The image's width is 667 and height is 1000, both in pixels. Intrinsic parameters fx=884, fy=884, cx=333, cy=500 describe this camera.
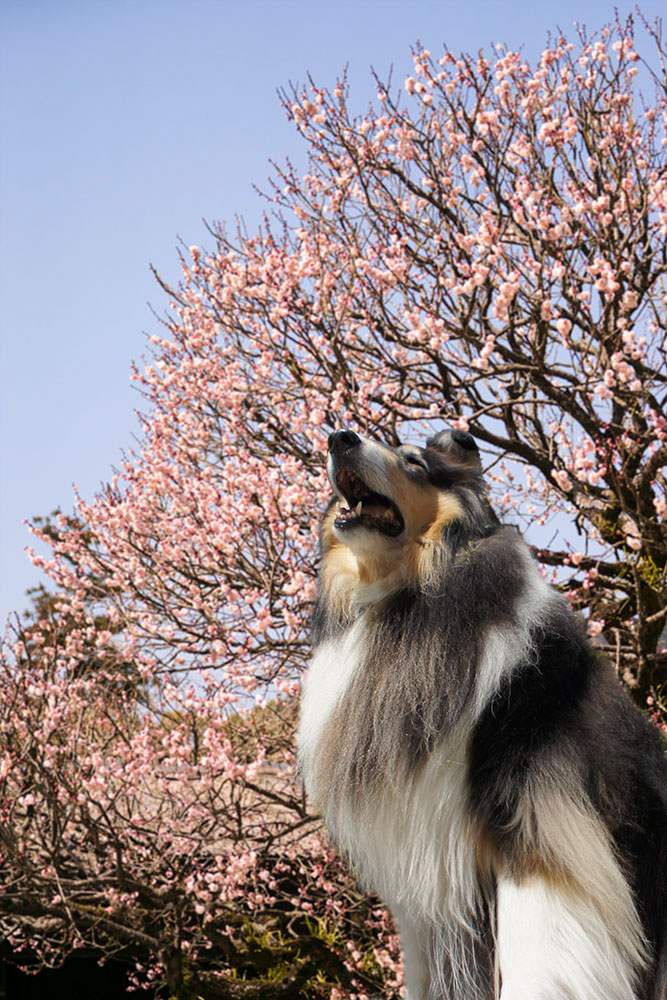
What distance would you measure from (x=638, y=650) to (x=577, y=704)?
2.86m

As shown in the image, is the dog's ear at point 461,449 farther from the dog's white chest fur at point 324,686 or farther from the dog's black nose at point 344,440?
the dog's white chest fur at point 324,686

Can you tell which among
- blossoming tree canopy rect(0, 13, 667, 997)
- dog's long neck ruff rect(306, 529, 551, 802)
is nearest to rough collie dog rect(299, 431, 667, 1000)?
dog's long neck ruff rect(306, 529, 551, 802)

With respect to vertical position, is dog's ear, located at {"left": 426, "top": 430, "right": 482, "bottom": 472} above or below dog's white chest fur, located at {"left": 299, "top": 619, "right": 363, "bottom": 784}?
above

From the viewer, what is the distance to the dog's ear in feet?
10.3

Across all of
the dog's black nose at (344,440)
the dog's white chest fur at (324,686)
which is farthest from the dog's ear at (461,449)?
the dog's white chest fur at (324,686)

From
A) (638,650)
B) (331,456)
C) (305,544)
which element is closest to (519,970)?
(331,456)

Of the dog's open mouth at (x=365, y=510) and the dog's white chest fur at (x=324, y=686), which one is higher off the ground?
the dog's open mouth at (x=365, y=510)

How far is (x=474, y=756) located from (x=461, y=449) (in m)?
1.07

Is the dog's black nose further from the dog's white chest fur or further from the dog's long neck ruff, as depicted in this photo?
the dog's white chest fur

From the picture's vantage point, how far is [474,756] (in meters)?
2.69

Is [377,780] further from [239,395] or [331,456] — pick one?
[239,395]

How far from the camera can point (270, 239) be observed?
718 centimetres

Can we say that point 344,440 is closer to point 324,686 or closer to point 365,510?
point 365,510

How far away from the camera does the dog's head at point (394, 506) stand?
9.55ft
